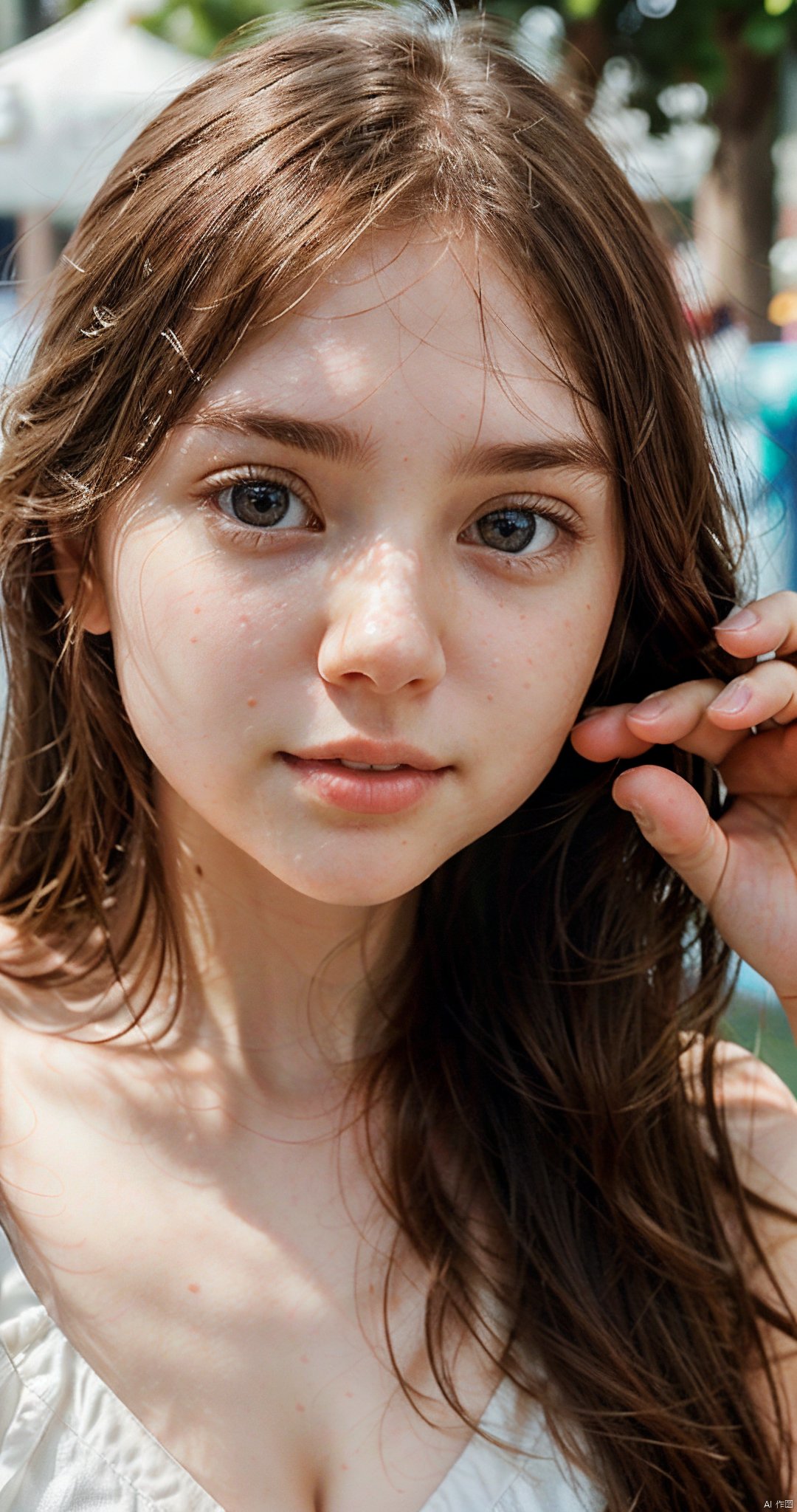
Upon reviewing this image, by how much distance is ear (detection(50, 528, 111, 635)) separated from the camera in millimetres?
1512

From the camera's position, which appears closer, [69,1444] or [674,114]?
[69,1444]

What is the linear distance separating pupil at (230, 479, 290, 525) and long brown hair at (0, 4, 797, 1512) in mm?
104

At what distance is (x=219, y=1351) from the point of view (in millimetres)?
1459

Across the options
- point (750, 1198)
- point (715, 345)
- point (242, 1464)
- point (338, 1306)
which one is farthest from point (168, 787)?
point (715, 345)

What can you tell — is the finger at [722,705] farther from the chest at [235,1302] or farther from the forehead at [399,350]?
the chest at [235,1302]

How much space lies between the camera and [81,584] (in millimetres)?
1521

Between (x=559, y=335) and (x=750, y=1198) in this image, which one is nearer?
(x=559, y=335)

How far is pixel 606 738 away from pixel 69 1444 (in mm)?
910

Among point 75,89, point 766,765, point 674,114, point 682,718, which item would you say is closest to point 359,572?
point 682,718

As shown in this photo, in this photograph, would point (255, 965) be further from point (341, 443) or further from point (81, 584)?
point (341, 443)

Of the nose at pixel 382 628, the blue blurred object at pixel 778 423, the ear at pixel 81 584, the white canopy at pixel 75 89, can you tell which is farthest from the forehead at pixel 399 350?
the white canopy at pixel 75 89

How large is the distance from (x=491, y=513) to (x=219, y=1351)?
886 mm

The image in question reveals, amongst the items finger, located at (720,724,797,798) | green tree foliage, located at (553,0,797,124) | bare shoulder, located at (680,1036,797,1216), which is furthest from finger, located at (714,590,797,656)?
green tree foliage, located at (553,0,797,124)

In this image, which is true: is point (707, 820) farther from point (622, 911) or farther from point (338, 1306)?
point (338, 1306)
